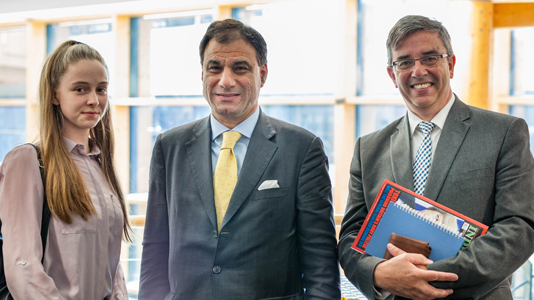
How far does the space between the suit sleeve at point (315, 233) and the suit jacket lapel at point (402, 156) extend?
0.87 feet

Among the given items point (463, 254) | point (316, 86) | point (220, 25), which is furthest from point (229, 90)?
point (316, 86)

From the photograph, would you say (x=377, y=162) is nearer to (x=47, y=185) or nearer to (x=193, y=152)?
(x=193, y=152)

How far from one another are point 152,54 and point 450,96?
218 inches

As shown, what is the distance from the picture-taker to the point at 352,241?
1792 mm

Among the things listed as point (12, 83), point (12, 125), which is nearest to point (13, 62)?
point (12, 83)

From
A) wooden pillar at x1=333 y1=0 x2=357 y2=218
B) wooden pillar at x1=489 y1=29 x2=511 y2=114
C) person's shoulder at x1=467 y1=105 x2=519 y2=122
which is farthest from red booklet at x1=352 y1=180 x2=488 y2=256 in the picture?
wooden pillar at x1=489 y1=29 x2=511 y2=114

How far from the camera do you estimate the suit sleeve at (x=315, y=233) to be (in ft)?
5.83

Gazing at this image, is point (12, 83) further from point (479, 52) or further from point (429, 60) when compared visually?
point (429, 60)

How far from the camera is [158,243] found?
74.7 inches

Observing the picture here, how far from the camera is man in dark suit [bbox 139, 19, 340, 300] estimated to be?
1750 mm

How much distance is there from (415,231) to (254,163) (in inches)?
Answer: 24.6

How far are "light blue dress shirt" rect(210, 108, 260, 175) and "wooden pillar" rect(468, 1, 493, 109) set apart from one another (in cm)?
192

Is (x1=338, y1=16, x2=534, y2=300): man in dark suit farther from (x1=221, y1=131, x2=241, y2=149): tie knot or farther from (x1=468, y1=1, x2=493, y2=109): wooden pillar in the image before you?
(x1=468, y1=1, x2=493, y2=109): wooden pillar

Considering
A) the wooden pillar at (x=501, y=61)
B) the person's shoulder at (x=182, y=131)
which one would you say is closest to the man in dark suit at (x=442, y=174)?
the person's shoulder at (x=182, y=131)
